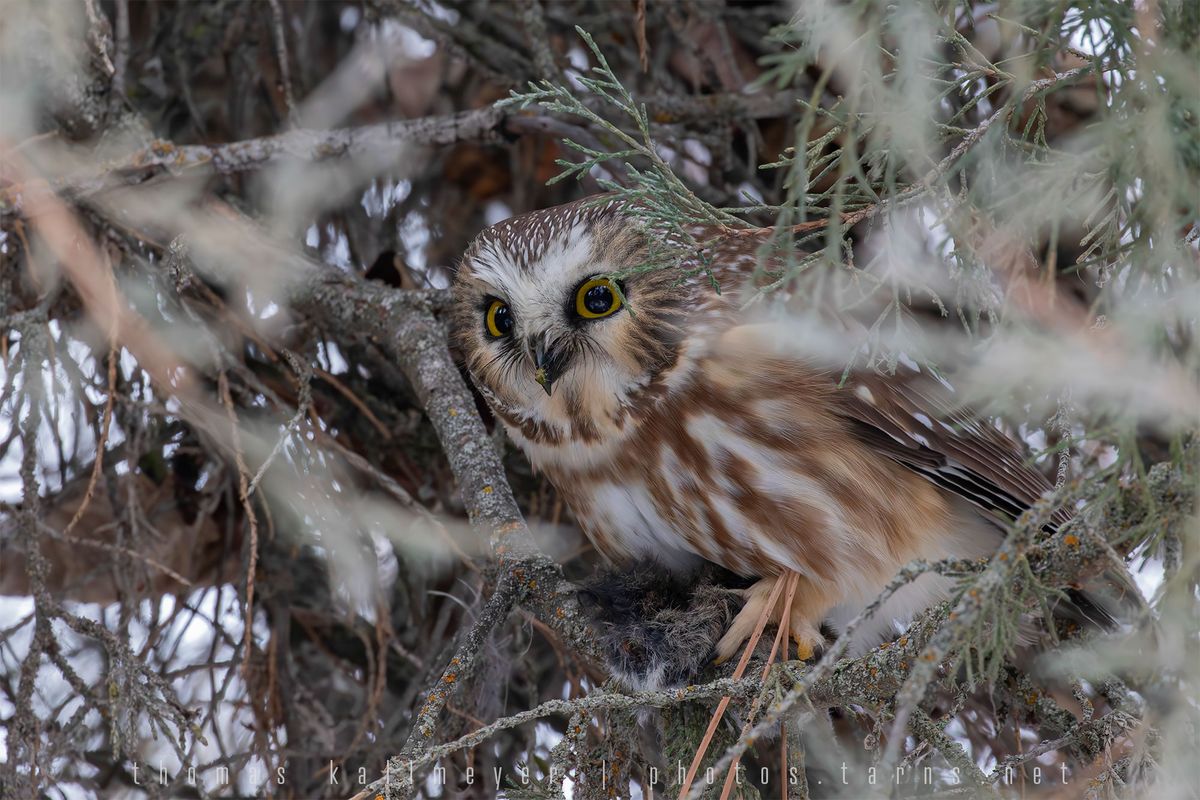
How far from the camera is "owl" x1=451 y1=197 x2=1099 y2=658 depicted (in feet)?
7.63

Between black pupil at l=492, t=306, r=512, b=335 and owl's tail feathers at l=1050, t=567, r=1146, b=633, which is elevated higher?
black pupil at l=492, t=306, r=512, b=335

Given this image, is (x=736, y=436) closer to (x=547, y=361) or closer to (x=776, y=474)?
(x=776, y=474)

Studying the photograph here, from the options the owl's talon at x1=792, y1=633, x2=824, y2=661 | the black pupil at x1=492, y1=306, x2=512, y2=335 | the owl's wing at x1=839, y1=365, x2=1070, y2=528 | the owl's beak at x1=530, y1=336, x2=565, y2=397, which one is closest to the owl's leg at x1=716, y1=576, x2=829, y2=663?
the owl's talon at x1=792, y1=633, x2=824, y2=661

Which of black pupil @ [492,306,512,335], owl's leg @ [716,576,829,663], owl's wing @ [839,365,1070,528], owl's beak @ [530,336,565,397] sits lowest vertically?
owl's leg @ [716,576,829,663]

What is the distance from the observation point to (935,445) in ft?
7.80

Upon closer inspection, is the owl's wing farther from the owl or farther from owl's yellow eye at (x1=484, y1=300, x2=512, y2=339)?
owl's yellow eye at (x1=484, y1=300, x2=512, y2=339)

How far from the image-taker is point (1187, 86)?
125 centimetres

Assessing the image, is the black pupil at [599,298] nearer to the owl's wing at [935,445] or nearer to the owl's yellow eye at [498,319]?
the owl's yellow eye at [498,319]

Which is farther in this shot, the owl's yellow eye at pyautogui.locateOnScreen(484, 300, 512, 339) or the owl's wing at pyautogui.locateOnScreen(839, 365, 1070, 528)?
the owl's yellow eye at pyautogui.locateOnScreen(484, 300, 512, 339)

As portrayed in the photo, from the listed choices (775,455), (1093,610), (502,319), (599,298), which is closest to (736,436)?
(775,455)

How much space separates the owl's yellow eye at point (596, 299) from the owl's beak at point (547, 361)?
0.34ft

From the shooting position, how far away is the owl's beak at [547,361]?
2.36m

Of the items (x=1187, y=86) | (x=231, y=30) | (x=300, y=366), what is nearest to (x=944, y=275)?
(x=1187, y=86)

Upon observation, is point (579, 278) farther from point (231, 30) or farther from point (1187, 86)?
point (231, 30)
